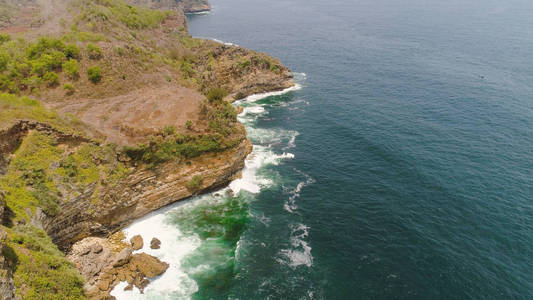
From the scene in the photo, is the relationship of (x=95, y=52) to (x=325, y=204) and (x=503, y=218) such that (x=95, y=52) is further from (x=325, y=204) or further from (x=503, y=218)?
(x=503, y=218)

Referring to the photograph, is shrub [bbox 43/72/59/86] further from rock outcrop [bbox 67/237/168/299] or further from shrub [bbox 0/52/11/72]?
rock outcrop [bbox 67/237/168/299]

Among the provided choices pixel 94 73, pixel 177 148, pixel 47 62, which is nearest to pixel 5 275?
pixel 177 148

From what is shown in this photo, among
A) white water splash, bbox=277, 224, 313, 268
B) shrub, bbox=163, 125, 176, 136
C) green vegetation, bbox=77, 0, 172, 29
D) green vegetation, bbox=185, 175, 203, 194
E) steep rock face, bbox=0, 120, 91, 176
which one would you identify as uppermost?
green vegetation, bbox=77, 0, 172, 29

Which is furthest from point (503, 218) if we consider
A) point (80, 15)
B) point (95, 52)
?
point (80, 15)

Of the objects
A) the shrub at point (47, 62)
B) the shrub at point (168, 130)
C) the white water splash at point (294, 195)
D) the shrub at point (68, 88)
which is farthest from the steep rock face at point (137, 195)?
the shrub at point (47, 62)

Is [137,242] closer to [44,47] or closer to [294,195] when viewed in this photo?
[294,195]

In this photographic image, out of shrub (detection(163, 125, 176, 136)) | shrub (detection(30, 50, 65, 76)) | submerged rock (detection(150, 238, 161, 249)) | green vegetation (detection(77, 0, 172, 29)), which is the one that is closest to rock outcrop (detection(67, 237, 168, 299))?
submerged rock (detection(150, 238, 161, 249))

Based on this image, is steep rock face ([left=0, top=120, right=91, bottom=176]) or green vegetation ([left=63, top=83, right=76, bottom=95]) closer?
steep rock face ([left=0, top=120, right=91, bottom=176])
